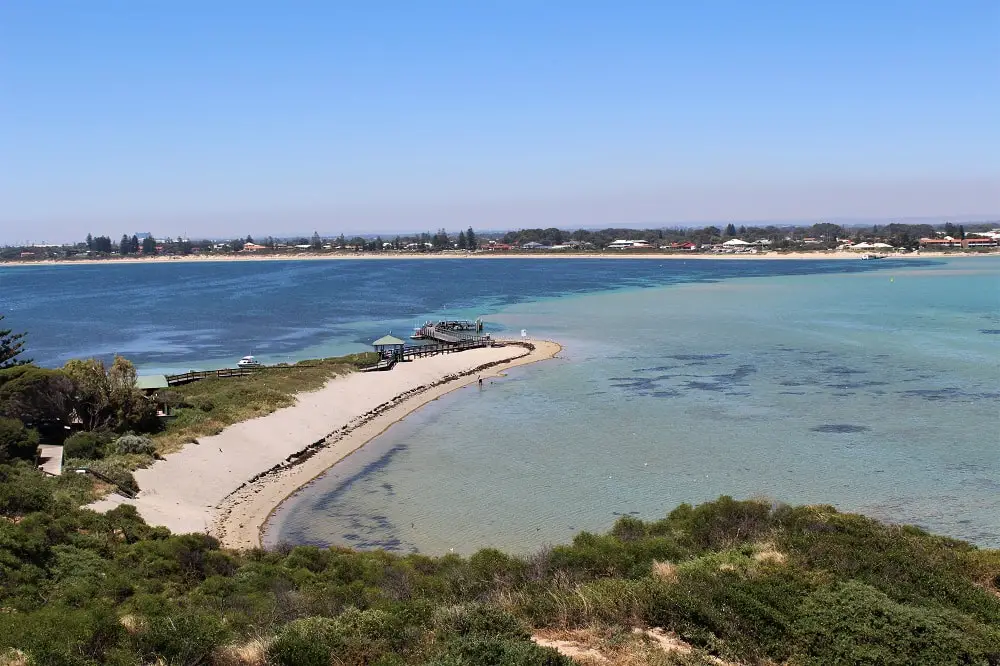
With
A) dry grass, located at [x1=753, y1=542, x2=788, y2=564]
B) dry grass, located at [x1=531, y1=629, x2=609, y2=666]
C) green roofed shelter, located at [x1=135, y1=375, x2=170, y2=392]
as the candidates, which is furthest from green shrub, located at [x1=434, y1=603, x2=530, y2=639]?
green roofed shelter, located at [x1=135, y1=375, x2=170, y2=392]

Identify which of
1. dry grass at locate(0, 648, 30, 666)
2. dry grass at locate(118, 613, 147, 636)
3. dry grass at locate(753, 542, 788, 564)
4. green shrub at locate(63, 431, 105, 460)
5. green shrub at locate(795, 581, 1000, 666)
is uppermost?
dry grass at locate(0, 648, 30, 666)

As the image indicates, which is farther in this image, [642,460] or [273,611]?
[642,460]

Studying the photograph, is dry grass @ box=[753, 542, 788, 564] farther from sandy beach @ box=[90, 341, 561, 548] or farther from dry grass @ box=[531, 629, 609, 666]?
sandy beach @ box=[90, 341, 561, 548]

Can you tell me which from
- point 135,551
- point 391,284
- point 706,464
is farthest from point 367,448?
point 391,284

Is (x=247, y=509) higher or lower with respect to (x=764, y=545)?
lower

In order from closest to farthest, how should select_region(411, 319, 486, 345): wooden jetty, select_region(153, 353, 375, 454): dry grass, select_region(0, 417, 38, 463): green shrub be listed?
select_region(0, 417, 38, 463): green shrub → select_region(153, 353, 375, 454): dry grass → select_region(411, 319, 486, 345): wooden jetty

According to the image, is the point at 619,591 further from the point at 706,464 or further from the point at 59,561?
the point at 706,464

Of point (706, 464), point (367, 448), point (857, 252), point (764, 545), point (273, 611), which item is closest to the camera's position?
point (273, 611)
